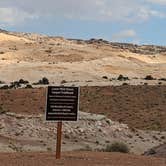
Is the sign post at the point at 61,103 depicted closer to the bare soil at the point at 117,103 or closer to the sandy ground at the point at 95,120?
the sandy ground at the point at 95,120

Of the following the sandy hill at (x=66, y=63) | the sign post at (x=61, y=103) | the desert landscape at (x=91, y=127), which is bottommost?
the desert landscape at (x=91, y=127)

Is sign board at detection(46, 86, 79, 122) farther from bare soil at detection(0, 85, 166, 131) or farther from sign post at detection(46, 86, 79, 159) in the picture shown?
bare soil at detection(0, 85, 166, 131)

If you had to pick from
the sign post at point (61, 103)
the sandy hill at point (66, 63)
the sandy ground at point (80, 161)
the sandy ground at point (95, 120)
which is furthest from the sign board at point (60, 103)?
the sandy hill at point (66, 63)

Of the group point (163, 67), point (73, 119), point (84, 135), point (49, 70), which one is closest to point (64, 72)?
point (49, 70)

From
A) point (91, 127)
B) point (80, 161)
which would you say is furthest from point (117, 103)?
point (80, 161)

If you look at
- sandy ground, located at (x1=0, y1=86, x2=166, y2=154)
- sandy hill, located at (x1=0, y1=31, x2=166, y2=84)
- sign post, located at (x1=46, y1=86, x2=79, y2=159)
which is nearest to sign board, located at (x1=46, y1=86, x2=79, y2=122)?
sign post, located at (x1=46, y1=86, x2=79, y2=159)

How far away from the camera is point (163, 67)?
114375mm

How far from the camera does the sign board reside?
18844mm

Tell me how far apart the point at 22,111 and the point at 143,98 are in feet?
46.2

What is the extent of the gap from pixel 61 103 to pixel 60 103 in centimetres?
3

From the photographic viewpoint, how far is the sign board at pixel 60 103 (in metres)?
18.8

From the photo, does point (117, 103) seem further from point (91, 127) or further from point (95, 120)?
point (91, 127)

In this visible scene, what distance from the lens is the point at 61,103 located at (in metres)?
18.8

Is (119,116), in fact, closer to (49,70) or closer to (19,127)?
(19,127)
